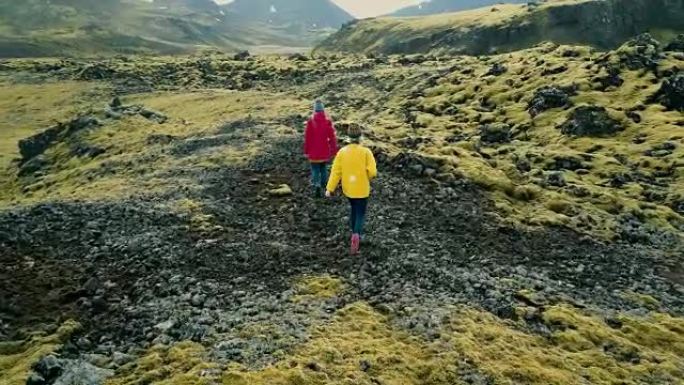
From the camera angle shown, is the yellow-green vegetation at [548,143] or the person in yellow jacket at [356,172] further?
the yellow-green vegetation at [548,143]

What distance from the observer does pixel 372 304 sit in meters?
18.9

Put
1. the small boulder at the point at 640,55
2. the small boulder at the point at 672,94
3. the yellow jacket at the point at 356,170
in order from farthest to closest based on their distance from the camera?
the small boulder at the point at 640,55
the small boulder at the point at 672,94
the yellow jacket at the point at 356,170

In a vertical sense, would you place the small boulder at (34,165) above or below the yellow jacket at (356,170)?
below

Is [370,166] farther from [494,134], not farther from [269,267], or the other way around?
[494,134]

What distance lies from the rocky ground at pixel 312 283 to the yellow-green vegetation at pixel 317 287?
0.07 m

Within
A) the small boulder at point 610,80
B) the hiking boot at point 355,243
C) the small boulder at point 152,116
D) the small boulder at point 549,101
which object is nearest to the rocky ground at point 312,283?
the hiking boot at point 355,243

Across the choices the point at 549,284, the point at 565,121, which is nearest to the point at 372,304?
the point at 549,284

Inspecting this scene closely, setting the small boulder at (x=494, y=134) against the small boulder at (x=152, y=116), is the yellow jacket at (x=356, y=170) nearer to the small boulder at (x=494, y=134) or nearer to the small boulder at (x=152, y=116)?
the small boulder at (x=494, y=134)

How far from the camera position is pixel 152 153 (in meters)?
42.5

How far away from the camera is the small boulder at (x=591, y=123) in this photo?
48.8 meters

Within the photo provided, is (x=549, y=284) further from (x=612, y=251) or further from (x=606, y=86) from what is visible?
(x=606, y=86)

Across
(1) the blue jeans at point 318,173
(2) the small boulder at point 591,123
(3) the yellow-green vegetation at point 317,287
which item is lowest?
(3) the yellow-green vegetation at point 317,287

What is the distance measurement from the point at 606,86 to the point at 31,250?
170ft

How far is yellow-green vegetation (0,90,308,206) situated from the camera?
1334 inches
